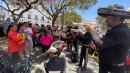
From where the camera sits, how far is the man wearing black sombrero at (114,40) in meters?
4.25

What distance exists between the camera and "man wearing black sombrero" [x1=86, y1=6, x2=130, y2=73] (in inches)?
167

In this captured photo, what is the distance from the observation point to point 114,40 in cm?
423

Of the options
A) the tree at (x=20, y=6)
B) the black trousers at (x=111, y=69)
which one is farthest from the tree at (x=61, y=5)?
the black trousers at (x=111, y=69)

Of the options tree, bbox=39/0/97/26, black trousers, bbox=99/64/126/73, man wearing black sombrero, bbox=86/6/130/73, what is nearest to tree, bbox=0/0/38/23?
tree, bbox=39/0/97/26

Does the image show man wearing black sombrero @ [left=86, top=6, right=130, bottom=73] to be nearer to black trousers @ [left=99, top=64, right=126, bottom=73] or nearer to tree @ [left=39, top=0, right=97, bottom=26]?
black trousers @ [left=99, top=64, right=126, bottom=73]

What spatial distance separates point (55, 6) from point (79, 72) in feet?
108

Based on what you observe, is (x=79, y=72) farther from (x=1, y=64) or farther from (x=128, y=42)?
(x=128, y=42)

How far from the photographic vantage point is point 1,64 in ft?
25.1

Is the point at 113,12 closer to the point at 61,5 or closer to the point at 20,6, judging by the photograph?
the point at 20,6

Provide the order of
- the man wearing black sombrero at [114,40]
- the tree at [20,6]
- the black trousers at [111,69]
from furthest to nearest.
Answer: the tree at [20,6]
the black trousers at [111,69]
the man wearing black sombrero at [114,40]

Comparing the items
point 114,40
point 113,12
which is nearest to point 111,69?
point 114,40

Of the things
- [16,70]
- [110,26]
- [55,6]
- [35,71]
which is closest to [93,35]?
[110,26]

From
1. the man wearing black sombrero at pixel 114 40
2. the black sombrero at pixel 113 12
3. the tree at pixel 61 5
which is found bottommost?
the tree at pixel 61 5

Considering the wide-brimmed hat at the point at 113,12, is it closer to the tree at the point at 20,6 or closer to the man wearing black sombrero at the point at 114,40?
the man wearing black sombrero at the point at 114,40
